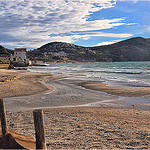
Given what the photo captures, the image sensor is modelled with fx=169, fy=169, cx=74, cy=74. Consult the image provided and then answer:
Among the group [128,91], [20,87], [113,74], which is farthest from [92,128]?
[113,74]

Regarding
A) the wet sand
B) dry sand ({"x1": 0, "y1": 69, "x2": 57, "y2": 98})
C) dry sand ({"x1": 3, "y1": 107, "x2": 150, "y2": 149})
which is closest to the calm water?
the wet sand

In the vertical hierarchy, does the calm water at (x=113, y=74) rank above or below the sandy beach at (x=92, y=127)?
above

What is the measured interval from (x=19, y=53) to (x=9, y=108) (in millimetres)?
84612

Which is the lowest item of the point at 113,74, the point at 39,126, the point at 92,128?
the point at 92,128

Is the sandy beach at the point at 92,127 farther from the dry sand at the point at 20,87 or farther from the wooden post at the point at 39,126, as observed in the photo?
the dry sand at the point at 20,87

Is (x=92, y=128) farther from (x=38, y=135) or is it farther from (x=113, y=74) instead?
(x=113, y=74)

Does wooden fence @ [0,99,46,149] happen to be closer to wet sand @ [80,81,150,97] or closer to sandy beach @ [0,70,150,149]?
sandy beach @ [0,70,150,149]

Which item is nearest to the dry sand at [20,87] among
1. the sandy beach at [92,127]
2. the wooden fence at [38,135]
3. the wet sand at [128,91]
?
the wet sand at [128,91]

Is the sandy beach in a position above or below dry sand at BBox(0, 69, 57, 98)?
below

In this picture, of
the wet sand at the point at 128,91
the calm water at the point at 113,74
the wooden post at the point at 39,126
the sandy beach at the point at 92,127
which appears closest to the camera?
the wooden post at the point at 39,126

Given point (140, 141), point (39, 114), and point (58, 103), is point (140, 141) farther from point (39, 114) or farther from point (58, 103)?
point (58, 103)

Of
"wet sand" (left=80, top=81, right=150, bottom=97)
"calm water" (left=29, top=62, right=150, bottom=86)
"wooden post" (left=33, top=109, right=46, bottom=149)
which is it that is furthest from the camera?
"calm water" (left=29, top=62, right=150, bottom=86)

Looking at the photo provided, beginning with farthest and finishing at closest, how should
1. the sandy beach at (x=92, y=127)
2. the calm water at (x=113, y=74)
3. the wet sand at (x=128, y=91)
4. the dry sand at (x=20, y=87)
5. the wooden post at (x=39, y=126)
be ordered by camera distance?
the calm water at (x=113, y=74) → the dry sand at (x=20, y=87) → the wet sand at (x=128, y=91) → the sandy beach at (x=92, y=127) → the wooden post at (x=39, y=126)

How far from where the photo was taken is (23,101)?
1062 cm
